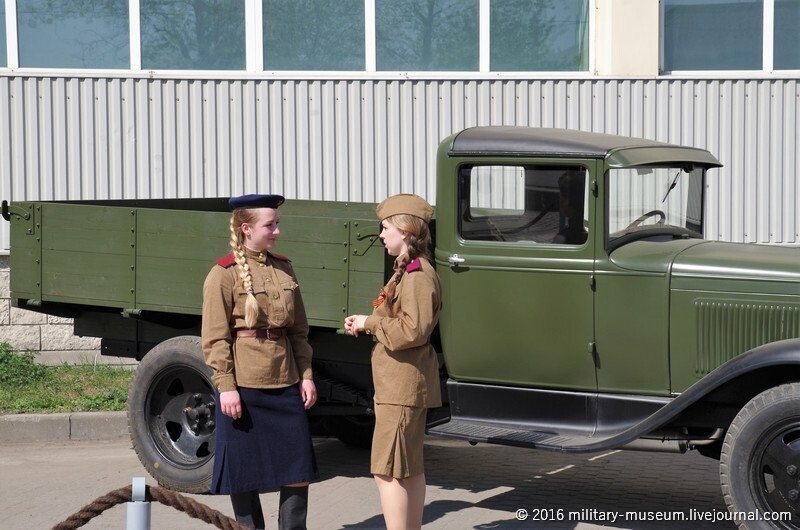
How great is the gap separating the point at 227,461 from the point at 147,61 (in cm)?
636

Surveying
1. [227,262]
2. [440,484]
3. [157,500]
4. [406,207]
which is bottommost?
[440,484]

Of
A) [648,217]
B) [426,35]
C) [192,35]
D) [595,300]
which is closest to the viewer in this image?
[595,300]

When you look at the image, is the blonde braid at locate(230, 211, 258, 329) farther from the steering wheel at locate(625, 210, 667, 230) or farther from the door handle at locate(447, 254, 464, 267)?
the steering wheel at locate(625, 210, 667, 230)

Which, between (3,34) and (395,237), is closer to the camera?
(395,237)

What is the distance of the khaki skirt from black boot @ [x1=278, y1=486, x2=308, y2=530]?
1.15 ft

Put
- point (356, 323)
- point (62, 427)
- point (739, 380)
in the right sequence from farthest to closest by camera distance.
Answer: point (62, 427) < point (739, 380) < point (356, 323)

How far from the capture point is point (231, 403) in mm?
4484

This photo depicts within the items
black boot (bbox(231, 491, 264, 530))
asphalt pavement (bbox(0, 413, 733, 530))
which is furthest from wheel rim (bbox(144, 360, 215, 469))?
black boot (bbox(231, 491, 264, 530))

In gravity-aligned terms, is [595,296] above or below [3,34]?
below

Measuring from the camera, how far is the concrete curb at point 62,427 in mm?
7453

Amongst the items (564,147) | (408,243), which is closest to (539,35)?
(564,147)

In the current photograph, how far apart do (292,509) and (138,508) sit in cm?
168

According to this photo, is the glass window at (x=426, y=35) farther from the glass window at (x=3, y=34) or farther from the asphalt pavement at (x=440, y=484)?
the asphalt pavement at (x=440, y=484)

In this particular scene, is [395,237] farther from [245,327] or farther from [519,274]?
[519,274]
